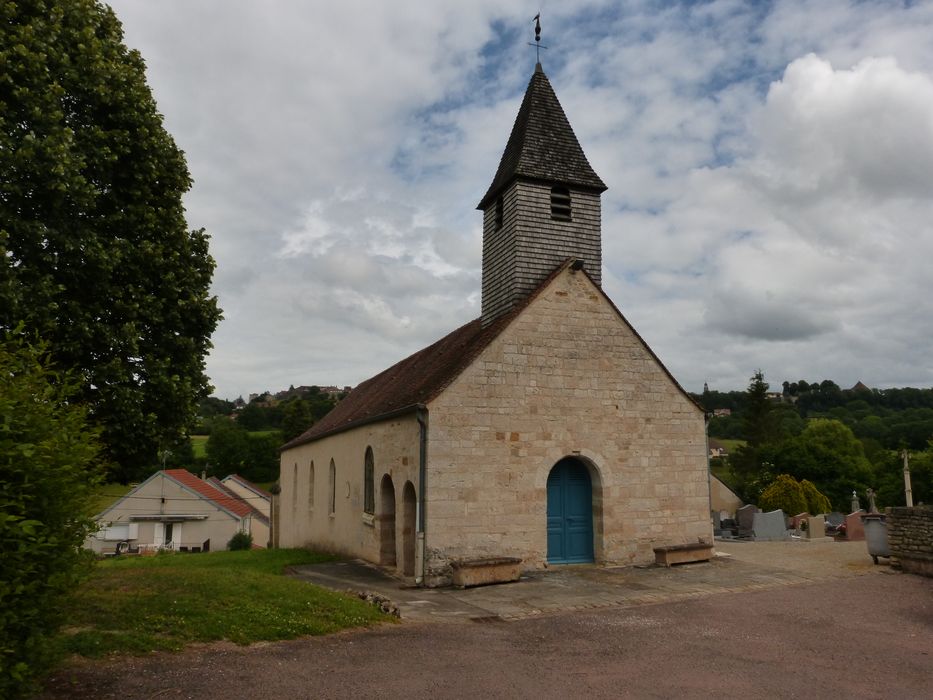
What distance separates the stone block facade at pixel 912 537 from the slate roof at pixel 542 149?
33.5ft

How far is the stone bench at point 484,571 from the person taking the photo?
13141mm

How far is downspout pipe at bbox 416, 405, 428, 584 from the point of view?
→ 13578mm

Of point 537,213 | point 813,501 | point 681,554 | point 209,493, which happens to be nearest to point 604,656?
point 681,554

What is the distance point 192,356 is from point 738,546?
15889 mm

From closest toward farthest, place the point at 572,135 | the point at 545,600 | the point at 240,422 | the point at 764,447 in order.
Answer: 1. the point at 545,600
2. the point at 572,135
3. the point at 764,447
4. the point at 240,422

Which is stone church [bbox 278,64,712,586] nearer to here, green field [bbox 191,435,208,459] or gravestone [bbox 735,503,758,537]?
gravestone [bbox 735,503,758,537]

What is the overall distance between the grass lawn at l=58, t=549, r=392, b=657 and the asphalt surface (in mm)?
320

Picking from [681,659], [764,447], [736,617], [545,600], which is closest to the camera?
[681,659]

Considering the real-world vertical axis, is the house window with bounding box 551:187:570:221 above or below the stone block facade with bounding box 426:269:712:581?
above

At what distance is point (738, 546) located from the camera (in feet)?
64.5

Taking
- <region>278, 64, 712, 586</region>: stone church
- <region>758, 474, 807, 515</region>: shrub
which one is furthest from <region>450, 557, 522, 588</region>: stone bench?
<region>758, 474, 807, 515</region>: shrub

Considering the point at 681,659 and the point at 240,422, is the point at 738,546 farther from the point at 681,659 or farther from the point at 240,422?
the point at 240,422

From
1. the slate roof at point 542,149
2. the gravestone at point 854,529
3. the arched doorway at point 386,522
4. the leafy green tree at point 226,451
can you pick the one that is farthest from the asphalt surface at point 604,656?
the leafy green tree at point 226,451

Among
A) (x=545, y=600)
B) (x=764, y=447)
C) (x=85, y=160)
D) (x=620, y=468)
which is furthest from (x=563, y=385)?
(x=764, y=447)
